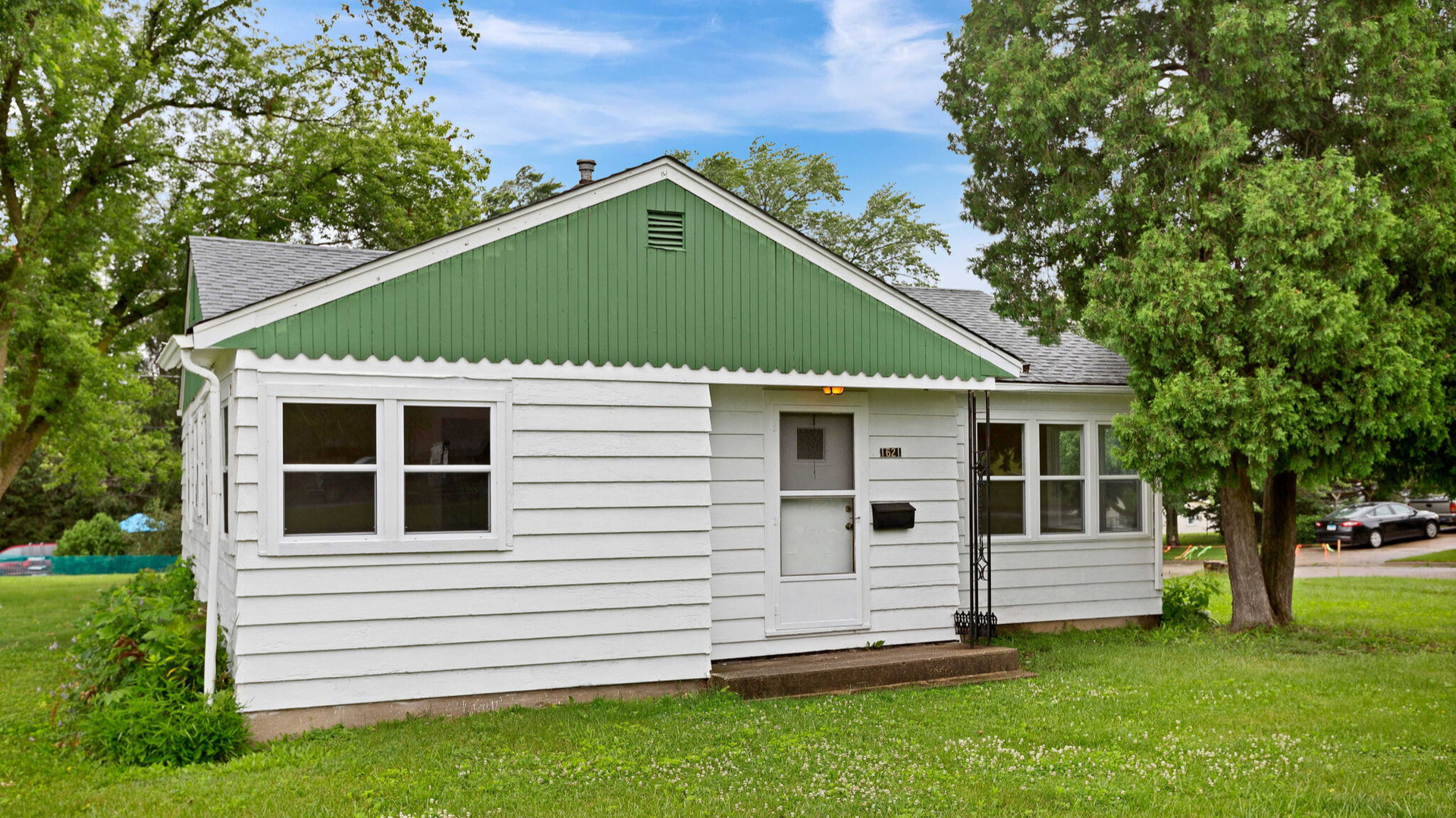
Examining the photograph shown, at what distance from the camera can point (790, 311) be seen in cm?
947

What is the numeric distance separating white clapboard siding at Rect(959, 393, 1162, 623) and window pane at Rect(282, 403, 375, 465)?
6851mm

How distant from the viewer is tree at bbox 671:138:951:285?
3750 cm

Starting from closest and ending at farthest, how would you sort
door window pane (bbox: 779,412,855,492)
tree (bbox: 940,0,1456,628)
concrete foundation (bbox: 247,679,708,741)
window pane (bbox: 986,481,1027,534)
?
1. concrete foundation (bbox: 247,679,708,741)
2. door window pane (bbox: 779,412,855,492)
3. tree (bbox: 940,0,1456,628)
4. window pane (bbox: 986,481,1027,534)

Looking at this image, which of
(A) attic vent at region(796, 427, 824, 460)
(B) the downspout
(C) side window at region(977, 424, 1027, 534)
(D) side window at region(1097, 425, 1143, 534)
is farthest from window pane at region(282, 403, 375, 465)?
(D) side window at region(1097, 425, 1143, 534)

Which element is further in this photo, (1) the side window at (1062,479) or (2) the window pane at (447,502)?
(1) the side window at (1062,479)

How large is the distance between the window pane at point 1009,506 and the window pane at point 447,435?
20.0ft

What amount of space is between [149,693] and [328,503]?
168cm

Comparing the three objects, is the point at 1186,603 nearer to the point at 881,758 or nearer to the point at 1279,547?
the point at 1279,547

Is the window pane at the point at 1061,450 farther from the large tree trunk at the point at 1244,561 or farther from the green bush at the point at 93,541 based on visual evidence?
the green bush at the point at 93,541

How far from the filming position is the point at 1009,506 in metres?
12.1

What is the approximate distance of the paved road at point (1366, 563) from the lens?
23250 millimetres

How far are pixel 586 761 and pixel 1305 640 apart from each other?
8.89 metres

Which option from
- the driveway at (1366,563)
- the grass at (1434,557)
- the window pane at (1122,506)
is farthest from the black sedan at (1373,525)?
the window pane at (1122,506)

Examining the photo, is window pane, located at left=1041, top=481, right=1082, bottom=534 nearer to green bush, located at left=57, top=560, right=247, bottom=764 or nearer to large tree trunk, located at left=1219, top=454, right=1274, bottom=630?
large tree trunk, located at left=1219, top=454, right=1274, bottom=630
